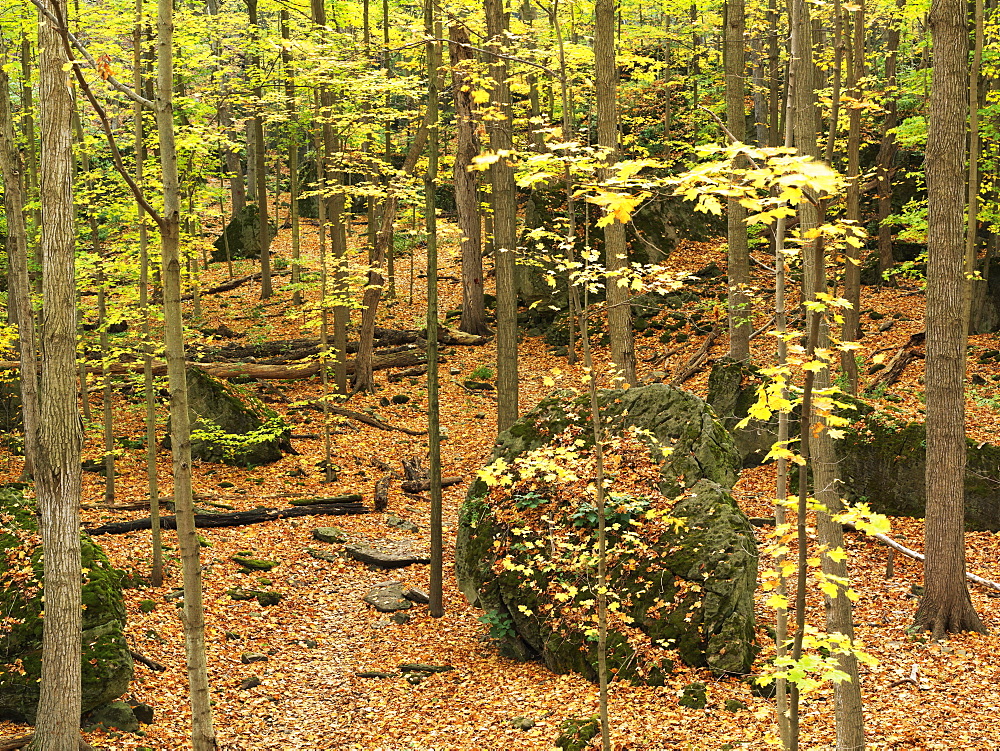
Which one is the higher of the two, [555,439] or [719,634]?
[555,439]

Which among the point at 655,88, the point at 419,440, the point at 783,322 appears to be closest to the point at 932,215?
the point at 783,322

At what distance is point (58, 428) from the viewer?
5594 millimetres

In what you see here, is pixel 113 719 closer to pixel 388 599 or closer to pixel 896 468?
pixel 388 599

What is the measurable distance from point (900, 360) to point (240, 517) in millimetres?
12007

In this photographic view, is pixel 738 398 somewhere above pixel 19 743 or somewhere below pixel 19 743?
above

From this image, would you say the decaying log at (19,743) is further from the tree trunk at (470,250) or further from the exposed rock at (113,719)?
the tree trunk at (470,250)

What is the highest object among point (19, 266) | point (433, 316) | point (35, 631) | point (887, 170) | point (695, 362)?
point (887, 170)

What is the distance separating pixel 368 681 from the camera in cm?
857

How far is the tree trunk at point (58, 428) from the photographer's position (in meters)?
5.44

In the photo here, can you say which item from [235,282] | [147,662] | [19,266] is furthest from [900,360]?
[235,282]

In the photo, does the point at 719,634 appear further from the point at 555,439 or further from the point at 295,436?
the point at 295,436

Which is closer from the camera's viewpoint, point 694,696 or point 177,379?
point 177,379

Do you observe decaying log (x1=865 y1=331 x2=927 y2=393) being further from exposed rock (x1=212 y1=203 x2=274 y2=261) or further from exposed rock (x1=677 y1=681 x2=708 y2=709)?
exposed rock (x1=212 y1=203 x2=274 y2=261)

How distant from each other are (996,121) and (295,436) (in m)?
15.3
